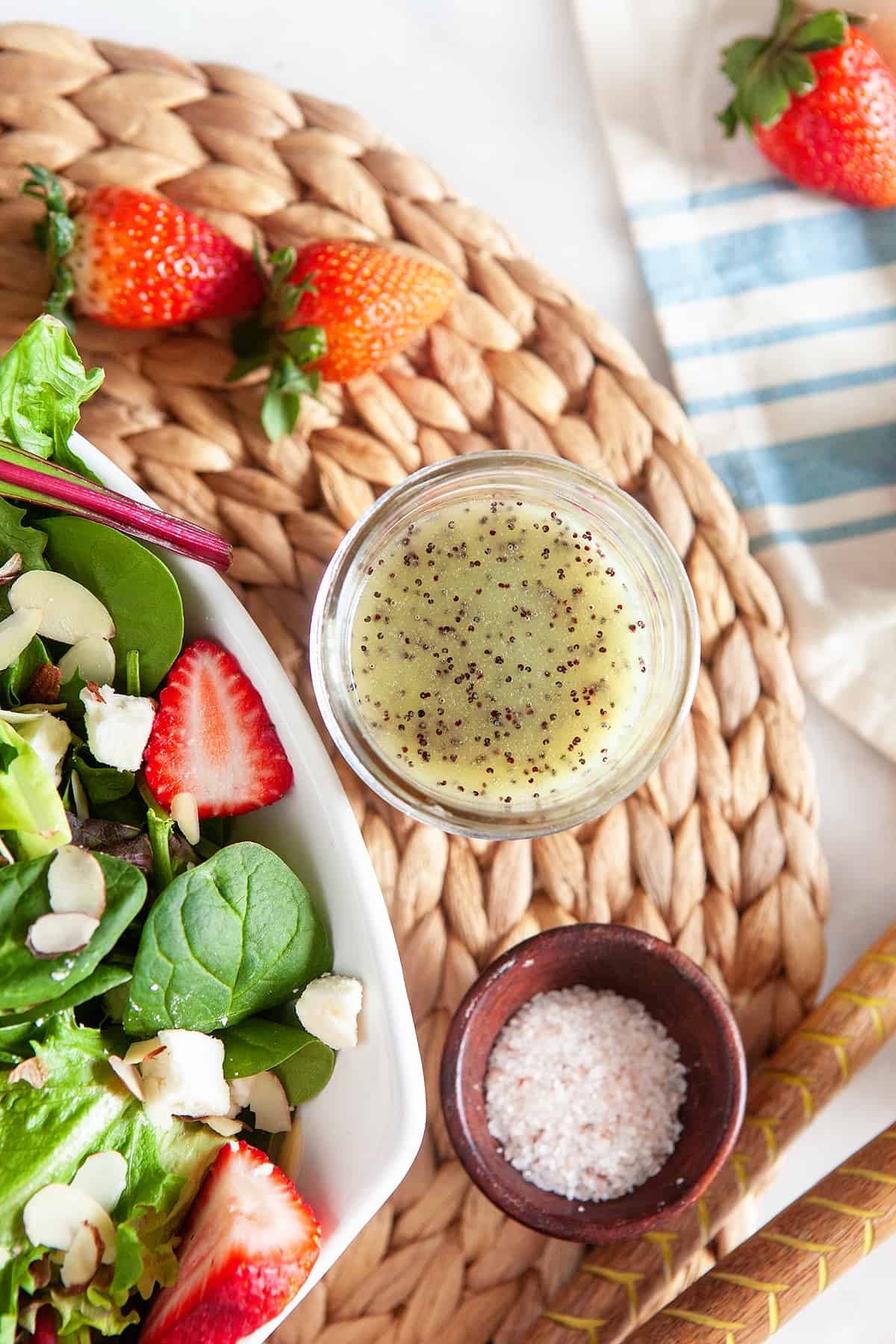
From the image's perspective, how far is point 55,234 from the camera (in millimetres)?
1211

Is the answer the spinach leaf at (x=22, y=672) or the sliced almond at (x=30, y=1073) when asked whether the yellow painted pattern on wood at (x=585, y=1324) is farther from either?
the spinach leaf at (x=22, y=672)

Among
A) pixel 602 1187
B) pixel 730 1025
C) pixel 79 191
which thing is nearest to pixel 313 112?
pixel 79 191

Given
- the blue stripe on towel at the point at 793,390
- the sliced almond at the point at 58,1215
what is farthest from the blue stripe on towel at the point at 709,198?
the sliced almond at the point at 58,1215

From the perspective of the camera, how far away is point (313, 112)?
53.4 inches

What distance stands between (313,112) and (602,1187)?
3.82 ft

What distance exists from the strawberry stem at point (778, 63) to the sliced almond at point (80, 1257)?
1294mm

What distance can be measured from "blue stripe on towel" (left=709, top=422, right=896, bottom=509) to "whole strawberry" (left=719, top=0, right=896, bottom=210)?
0.29 meters

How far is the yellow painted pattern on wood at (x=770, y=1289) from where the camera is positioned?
1204mm

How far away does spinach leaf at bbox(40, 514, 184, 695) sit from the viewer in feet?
3.61

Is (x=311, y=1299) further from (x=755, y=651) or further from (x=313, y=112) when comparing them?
(x=313, y=112)

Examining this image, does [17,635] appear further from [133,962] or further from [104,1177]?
[104,1177]

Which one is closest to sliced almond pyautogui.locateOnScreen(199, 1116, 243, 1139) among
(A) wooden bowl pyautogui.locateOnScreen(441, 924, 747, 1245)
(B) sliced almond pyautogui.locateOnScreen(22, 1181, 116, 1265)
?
(B) sliced almond pyautogui.locateOnScreen(22, 1181, 116, 1265)

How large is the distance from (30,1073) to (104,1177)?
0.11 meters

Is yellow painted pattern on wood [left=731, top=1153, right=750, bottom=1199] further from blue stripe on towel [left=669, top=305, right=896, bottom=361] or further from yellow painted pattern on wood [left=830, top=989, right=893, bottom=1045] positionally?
blue stripe on towel [left=669, top=305, right=896, bottom=361]
